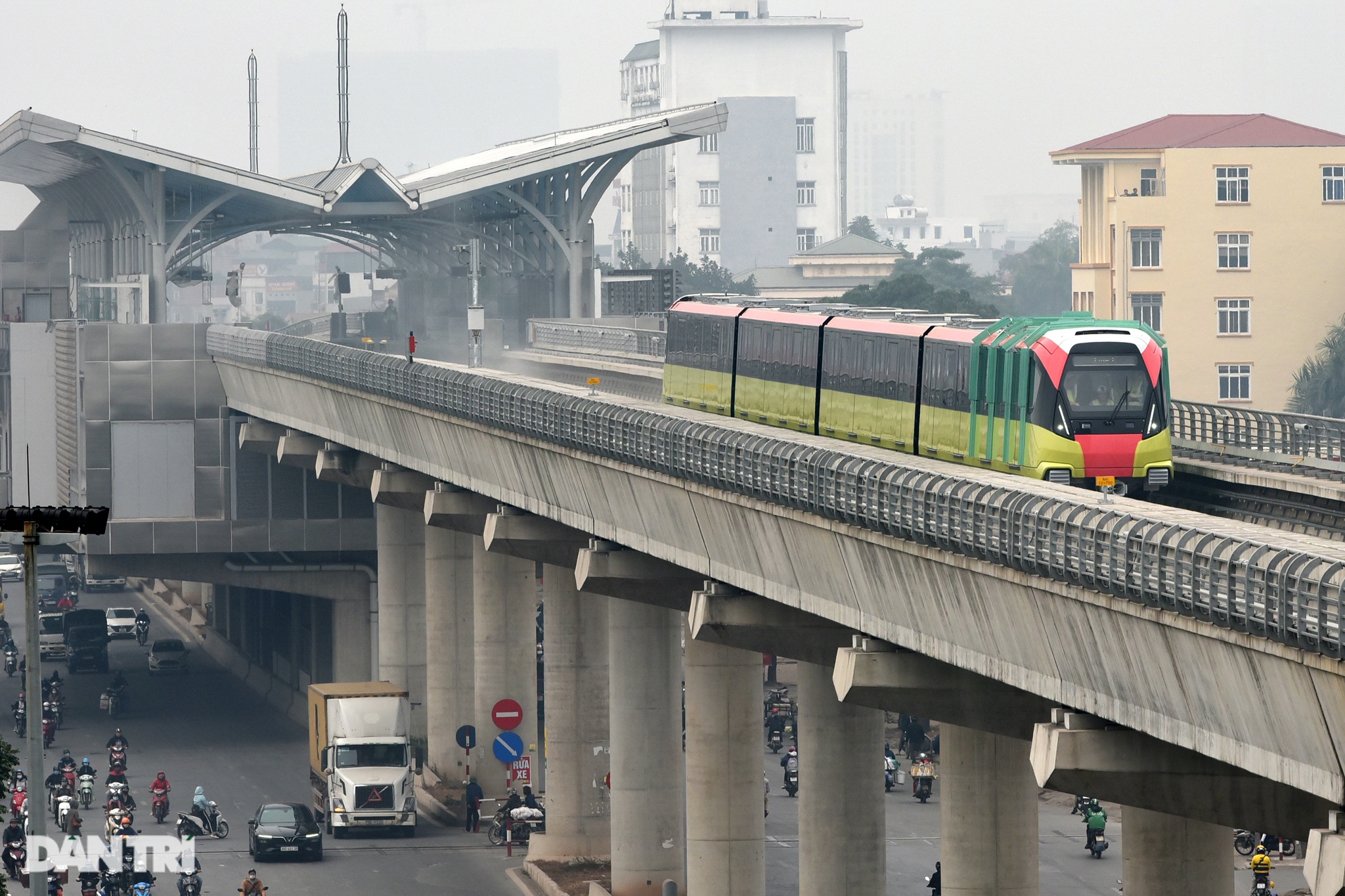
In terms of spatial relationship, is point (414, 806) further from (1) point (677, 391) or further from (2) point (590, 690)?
(1) point (677, 391)

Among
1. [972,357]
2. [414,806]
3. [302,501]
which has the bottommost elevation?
[414,806]

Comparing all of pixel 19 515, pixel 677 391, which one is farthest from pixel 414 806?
pixel 19 515

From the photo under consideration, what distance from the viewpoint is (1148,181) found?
429 ft

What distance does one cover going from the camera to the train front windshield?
37.6m

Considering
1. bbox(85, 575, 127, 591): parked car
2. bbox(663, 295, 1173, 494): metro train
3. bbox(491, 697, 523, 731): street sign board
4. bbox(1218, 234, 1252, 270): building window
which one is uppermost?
bbox(1218, 234, 1252, 270): building window

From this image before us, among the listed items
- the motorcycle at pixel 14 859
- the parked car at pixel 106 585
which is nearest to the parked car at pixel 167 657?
the parked car at pixel 106 585

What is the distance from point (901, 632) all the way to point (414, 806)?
37.7m

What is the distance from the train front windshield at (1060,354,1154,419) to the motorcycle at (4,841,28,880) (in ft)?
112

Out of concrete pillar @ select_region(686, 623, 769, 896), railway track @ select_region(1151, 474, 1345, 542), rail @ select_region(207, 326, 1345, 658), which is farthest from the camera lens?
concrete pillar @ select_region(686, 623, 769, 896)

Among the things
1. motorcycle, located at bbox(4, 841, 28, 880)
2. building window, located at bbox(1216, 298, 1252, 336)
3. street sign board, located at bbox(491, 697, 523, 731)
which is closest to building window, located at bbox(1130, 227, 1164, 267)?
building window, located at bbox(1216, 298, 1252, 336)

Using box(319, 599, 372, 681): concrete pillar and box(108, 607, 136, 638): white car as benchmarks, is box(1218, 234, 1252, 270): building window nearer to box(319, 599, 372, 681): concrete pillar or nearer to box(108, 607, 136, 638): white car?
box(319, 599, 372, 681): concrete pillar

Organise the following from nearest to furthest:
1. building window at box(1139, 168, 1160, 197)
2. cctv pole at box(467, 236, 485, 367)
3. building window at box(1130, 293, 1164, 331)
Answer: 1. cctv pole at box(467, 236, 485, 367)
2. building window at box(1130, 293, 1164, 331)
3. building window at box(1139, 168, 1160, 197)

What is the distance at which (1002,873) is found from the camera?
42.5 metres

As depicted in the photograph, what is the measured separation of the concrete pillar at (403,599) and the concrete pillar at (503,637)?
32.5 feet
